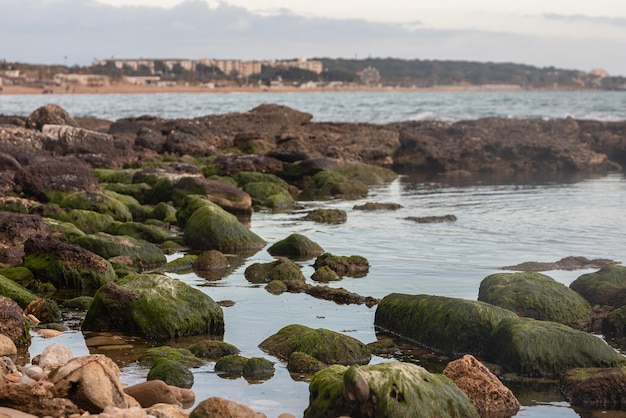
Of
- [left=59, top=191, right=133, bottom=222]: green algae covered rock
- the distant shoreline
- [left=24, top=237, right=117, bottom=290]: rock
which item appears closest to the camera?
[left=24, top=237, right=117, bottom=290]: rock

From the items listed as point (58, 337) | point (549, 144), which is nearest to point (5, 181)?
point (58, 337)

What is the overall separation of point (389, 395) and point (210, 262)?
261 inches

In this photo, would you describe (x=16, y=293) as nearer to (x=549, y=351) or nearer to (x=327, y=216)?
(x=549, y=351)

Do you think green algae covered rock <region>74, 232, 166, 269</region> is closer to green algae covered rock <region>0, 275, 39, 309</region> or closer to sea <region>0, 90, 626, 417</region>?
sea <region>0, 90, 626, 417</region>

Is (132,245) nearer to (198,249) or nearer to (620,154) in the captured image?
(198,249)

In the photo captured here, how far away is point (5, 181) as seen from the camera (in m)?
17.0

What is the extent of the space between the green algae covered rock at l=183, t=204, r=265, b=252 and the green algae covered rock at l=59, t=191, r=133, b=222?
2.12 meters

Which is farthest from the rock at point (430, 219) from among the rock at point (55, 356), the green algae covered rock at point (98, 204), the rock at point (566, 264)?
the rock at point (55, 356)

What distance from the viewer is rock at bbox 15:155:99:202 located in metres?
16.7

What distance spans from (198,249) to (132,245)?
1.54 metres

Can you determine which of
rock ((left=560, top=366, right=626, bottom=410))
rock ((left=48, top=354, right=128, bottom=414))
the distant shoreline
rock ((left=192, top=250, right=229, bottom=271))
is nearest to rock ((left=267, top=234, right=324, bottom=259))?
rock ((left=192, top=250, right=229, bottom=271))

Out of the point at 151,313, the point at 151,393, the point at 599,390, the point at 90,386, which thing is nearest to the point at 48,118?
the point at 151,313

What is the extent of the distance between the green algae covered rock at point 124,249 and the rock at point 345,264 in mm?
2318

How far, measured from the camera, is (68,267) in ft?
35.3
